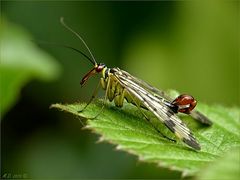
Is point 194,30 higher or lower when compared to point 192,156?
higher

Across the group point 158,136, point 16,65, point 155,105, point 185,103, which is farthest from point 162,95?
point 16,65

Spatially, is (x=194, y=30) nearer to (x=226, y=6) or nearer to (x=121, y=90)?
(x=226, y=6)

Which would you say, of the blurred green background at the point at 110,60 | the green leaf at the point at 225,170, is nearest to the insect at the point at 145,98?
the green leaf at the point at 225,170

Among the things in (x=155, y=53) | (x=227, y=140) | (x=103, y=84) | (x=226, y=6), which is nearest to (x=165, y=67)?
(x=155, y=53)

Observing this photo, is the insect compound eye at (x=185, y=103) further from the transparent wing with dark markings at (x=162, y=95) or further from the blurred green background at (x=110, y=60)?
the blurred green background at (x=110, y=60)

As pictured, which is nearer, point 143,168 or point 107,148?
point 143,168

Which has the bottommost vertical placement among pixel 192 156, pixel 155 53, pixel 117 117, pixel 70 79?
pixel 192 156
